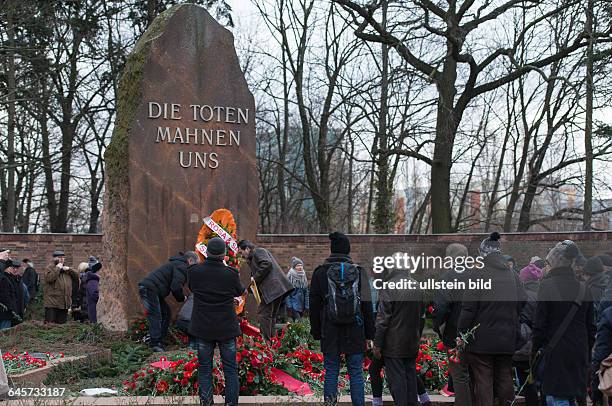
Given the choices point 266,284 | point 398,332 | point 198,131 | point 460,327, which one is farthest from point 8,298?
point 460,327

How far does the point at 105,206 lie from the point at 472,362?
733 cm

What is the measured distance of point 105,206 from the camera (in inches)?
476

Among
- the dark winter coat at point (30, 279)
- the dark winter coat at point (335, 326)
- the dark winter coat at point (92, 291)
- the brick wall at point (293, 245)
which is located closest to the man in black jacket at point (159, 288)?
the dark winter coat at point (92, 291)

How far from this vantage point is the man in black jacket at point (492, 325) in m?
6.64

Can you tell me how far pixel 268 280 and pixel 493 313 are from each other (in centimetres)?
463

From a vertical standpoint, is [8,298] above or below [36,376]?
above

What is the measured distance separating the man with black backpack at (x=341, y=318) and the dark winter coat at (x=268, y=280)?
3.18 metres

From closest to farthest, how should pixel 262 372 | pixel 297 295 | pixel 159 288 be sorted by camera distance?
pixel 262 372 < pixel 159 288 < pixel 297 295

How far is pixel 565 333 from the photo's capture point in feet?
21.7

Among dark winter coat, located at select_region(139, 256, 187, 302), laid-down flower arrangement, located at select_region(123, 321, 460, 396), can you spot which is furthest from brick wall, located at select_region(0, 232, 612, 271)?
laid-down flower arrangement, located at select_region(123, 321, 460, 396)

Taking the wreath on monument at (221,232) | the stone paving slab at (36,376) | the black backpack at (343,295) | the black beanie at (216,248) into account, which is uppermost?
the wreath on monument at (221,232)

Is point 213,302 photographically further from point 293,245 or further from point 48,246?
point 48,246

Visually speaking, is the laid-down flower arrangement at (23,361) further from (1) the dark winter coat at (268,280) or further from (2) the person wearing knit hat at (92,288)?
(2) the person wearing knit hat at (92,288)

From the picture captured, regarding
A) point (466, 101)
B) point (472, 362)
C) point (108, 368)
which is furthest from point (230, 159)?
point (466, 101)
